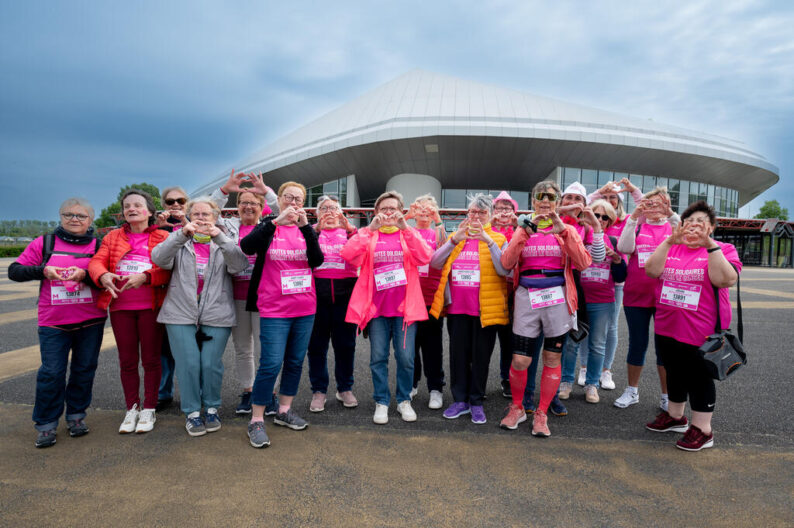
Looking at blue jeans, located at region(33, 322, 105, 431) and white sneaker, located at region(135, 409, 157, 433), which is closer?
blue jeans, located at region(33, 322, 105, 431)

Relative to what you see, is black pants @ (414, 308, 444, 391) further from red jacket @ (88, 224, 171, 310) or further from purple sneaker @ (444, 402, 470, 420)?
red jacket @ (88, 224, 171, 310)

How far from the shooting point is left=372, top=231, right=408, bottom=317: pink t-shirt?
3.59 meters

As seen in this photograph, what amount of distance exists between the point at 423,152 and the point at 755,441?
29.0 m

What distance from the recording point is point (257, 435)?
3.03 m

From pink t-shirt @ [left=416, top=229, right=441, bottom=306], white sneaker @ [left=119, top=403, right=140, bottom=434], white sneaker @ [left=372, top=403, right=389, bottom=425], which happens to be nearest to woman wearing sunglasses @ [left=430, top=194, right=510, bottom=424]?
pink t-shirt @ [left=416, top=229, right=441, bottom=306]

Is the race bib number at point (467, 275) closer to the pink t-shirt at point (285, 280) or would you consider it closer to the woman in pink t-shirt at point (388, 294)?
the woman in pink t-shirt at point (388, 294)

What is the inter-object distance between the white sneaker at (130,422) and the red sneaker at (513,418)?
2939 millimetres

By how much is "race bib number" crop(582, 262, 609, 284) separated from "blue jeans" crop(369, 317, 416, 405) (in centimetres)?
183

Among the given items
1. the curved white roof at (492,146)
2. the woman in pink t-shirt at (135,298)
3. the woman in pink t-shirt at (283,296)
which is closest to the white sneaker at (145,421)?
the woman in pink t-shirt at (135,298)

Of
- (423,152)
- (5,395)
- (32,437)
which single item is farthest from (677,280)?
(423,152)

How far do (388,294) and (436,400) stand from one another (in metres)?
1.15

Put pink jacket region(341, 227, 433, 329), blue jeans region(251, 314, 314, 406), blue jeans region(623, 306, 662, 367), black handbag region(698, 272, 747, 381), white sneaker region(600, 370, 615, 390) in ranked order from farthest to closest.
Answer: white sneaker region(600, 370, 615, 390) → blue jeans region(623, 306, 662, 367) → pink jacket region(341, 227, 433, 329) → blue jeans region(251, 314, 314, 406) → black handbag region(698, 272, 747, 381)

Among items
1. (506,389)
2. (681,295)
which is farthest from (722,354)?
(506,389)

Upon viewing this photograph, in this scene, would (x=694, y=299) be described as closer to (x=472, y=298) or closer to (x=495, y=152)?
(x=472, y=298)
